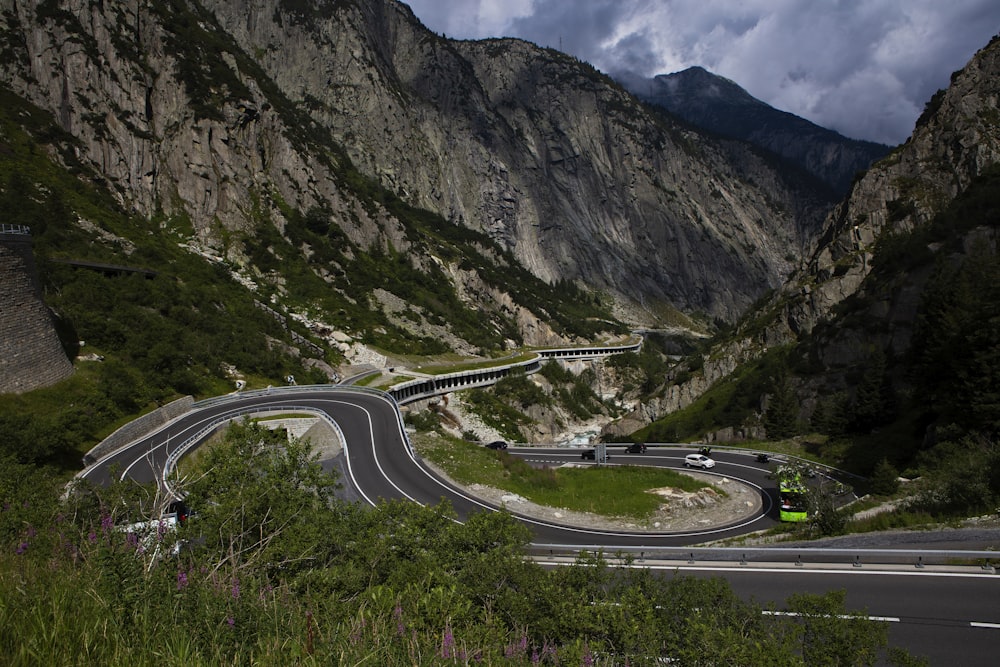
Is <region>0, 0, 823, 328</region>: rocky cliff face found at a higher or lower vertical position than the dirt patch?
higher

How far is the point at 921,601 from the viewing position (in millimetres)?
11391

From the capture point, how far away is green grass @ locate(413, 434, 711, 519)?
90.6 ft

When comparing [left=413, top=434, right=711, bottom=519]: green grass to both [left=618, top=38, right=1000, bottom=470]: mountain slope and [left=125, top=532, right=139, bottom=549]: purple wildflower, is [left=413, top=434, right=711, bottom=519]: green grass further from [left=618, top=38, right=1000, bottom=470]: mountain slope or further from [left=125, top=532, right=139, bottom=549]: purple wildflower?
[left=125, top=532, right=139, bottom=549]: purple wildflower

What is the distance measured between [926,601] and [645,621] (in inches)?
320

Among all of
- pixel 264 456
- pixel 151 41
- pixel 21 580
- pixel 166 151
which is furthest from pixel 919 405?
pixel 151 41

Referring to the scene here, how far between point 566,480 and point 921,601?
68.1ft

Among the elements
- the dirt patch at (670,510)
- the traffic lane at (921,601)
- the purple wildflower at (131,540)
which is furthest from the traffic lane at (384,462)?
the purple wildflower at (131,540)

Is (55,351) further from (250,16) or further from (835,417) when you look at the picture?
(250,16)

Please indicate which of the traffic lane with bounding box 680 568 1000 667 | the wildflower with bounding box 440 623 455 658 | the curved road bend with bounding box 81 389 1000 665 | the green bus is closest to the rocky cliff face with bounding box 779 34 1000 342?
the curved road bend with bounding box 81 389 1000 665

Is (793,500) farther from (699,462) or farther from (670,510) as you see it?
(699,462)

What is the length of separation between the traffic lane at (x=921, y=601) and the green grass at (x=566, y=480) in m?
13.3

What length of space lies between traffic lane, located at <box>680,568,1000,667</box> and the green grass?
13.3m

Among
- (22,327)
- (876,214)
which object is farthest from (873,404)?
(876,214)

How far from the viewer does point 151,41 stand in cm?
8638
